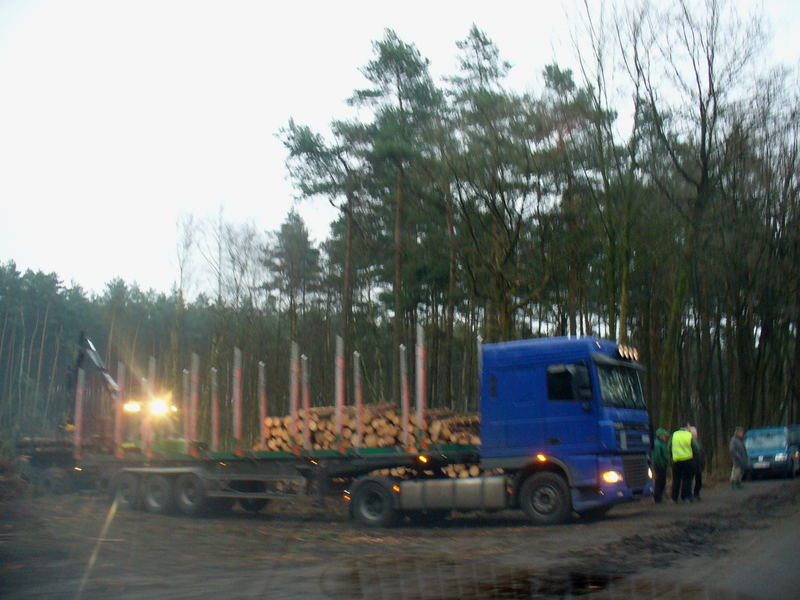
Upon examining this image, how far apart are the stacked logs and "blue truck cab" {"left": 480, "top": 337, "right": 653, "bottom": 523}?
814 millimetres

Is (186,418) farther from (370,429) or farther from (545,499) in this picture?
(545,499)

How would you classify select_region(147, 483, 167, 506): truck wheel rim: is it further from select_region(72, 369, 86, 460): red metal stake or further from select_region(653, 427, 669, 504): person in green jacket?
select_region(653, 427, 669, 504): person in green jacket

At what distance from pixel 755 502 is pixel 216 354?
1084 inches

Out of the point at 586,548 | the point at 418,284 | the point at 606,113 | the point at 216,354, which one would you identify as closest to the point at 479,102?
the point at 606,113

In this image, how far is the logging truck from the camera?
15555mm

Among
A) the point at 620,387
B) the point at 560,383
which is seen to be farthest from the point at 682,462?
the point at 560,383

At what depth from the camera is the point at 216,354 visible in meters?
42.2

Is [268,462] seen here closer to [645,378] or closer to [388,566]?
[388,566]

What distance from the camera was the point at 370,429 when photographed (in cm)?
1736

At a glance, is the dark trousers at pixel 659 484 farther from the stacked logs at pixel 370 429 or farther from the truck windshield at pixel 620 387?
the stacked logs at pixel 370 429

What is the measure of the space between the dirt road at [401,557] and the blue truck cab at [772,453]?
13671 mm

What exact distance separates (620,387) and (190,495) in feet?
31.5

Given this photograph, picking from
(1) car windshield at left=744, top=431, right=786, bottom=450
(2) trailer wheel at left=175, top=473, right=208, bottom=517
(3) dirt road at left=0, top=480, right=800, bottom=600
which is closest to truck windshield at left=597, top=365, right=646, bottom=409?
(3) dirt road at left=0, top=480, right=800, bottom=600

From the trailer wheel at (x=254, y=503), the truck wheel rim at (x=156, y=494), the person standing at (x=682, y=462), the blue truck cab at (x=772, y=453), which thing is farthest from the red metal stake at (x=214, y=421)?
the blue truck cab at (x=772, y=453)
